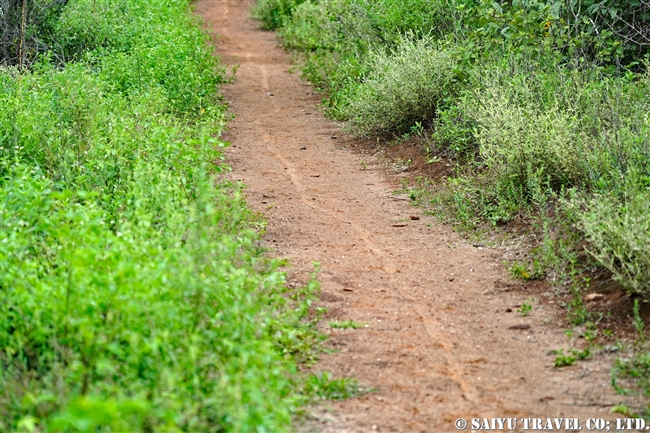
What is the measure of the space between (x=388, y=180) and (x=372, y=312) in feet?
10.5

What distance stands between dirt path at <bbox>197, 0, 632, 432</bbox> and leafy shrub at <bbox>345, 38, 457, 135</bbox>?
0.52 metres

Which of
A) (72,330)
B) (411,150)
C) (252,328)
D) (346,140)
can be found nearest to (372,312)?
(252,328)

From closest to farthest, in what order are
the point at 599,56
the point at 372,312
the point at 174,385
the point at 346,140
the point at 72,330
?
1. the point at 174,385
2. the point at 72,330
3. the point at 372,312
4. the point at 599,56
5. the point at 346,140

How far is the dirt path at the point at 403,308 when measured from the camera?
402 cm

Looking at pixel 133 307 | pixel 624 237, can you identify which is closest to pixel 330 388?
pixel 133 307

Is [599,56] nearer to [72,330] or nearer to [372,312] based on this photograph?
[372,312]

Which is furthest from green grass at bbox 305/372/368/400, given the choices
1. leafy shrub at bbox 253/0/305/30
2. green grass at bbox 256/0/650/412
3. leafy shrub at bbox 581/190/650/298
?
leafy shrub at bbox 253/0/305/30

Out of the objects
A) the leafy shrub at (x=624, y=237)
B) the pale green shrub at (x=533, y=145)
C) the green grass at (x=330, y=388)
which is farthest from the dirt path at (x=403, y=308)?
the pale green shrub at (x=533, y=145)

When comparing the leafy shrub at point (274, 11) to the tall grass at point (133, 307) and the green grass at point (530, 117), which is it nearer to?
the green grass at point (530, 117)

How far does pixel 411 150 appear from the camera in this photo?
873cm

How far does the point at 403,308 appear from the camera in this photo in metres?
5.19

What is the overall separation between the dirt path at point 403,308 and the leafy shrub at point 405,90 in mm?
518

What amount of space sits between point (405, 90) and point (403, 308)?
13.9 ft

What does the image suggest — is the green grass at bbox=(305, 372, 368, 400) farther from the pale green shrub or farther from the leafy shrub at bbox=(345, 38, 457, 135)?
the leafy shrub at bbox=(345, 38, 457, 135)
